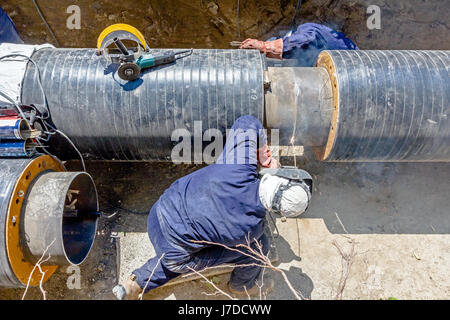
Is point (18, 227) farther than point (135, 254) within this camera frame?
No

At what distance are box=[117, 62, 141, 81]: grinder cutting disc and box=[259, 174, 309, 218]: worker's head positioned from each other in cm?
143

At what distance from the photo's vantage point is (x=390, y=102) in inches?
107

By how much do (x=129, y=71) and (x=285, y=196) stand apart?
1623 millimetres

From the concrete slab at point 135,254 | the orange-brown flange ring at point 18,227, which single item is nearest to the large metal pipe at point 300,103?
the concrete slab at point 135,254

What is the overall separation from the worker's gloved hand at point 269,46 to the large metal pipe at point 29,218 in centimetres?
209

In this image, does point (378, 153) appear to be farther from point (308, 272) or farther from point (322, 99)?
point (308, 272)

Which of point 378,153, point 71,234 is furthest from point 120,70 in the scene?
point 378,153

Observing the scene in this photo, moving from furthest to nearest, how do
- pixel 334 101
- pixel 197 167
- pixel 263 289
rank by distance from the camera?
1. pixel 197 167
2. pixel 263 289
3. pixel 334 101

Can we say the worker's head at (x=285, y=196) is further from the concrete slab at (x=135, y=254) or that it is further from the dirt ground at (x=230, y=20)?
the dirt ground at (x=230, y=20)

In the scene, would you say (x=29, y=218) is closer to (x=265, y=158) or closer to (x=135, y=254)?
(x=135, y=254)

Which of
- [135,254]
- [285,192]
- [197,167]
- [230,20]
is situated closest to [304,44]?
[230,20]

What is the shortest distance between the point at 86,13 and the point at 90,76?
6.14 feet

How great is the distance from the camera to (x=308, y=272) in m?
3.27

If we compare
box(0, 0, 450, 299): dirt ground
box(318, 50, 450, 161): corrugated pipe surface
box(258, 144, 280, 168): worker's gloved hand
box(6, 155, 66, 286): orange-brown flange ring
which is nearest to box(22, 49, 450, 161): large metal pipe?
box(318, 50, 450, 161): corrugated pipe surface
